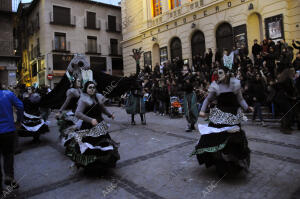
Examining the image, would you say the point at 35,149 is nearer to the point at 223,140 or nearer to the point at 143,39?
the point at 223,140

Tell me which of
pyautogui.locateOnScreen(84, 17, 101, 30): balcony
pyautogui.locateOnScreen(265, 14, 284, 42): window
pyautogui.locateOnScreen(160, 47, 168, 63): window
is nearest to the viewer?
pyautogui.locateOnScreen(265, 14, 284, 42): window

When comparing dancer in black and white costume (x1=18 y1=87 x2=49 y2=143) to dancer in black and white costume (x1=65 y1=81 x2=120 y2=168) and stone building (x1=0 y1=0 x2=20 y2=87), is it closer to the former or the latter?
dancer in black and white costume (x1=65 y1=81 x2=120 y2=168)

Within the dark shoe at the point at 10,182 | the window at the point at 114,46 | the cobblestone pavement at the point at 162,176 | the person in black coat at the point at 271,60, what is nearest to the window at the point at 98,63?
the window at the point at 114,46

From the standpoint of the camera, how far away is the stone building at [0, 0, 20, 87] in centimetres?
1850

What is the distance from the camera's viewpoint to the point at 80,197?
3205 millimetres

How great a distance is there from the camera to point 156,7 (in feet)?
66.2

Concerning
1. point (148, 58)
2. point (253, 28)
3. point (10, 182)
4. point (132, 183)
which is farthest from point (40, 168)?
point (148, 58)

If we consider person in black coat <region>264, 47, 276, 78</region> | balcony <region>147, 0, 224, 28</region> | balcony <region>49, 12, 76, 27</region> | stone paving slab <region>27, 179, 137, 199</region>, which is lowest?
stone paving slab <region>27, 179, 137, 199</region>

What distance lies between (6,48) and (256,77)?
801 inches

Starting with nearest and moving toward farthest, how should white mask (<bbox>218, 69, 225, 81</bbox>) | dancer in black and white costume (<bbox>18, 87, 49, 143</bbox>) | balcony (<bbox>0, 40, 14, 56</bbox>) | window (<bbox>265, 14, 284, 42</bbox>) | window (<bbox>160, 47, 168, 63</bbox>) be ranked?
white mask (<bbox>218, 69, 225, 81</bbox>) < dancer in black and white costume (<bbox>18, 87, 49, 143</bbox>) < window (<bbox>265, 14, 284, 42</bbox>) < balcony (<bbox>0, 40, 14, 56</bbox>) < window (<bbox>160, 47, 168, 63</bbox>)

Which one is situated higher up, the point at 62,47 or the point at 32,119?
the point at 62,47

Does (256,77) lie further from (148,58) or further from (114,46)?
(114,46)

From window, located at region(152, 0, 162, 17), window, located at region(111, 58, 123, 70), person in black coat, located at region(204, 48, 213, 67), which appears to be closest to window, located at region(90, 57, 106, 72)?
window, located at region(111, 58, 123, 70)

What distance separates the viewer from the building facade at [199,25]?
40.0ft
